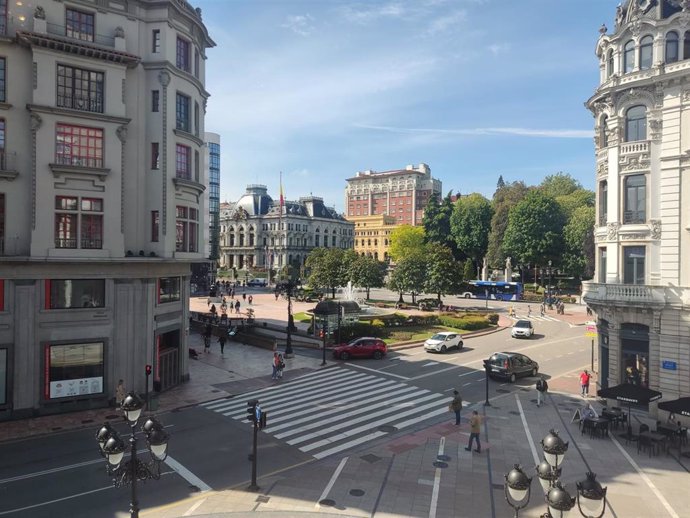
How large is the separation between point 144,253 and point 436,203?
88.3 metres

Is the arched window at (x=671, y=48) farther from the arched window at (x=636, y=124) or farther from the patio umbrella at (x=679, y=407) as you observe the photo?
the patio umbrella at (x=679, y=407)

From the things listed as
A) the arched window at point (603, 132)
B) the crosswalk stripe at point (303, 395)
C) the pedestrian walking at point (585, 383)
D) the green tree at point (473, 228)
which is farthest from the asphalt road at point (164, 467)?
the green tree at point (473, 228)

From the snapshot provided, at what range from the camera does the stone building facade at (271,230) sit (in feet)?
484

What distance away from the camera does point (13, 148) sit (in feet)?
73.5

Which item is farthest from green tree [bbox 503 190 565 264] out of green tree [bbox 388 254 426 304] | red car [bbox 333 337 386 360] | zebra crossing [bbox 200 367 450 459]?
zebra crossing [bbox 200 367 450 459]

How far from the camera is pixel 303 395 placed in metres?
26.0

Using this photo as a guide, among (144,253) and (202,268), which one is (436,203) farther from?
(144,253)

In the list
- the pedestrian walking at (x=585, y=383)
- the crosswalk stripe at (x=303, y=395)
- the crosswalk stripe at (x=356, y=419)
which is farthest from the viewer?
the pedestrian walking at (x=585, y=383)

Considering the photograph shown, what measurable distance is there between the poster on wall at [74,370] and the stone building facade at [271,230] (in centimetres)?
11991

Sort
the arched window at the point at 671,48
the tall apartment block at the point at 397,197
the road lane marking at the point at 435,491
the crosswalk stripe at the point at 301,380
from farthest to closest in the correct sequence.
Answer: the tall apartment block at the point at 397,197 → the crosswalk stripe at the point at 301,380 → the arched window at the point at 671,48 → the road lane marking at the point at 435,491

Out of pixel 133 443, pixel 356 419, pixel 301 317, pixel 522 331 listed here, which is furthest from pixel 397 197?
pixel 133 443

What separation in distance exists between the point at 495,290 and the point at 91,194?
215 ft

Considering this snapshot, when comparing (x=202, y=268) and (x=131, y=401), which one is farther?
(x=202, y=268)

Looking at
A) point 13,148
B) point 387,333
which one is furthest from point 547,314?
point 13,148
